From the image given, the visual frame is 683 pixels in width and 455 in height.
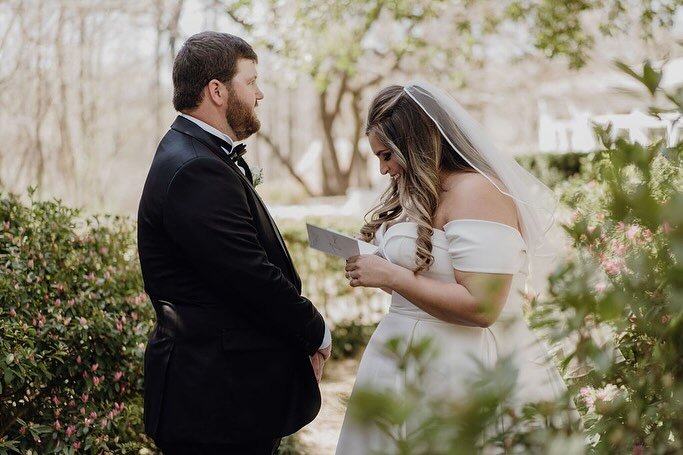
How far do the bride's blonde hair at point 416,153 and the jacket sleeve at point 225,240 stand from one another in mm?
544

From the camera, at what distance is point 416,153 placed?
2.89 metres

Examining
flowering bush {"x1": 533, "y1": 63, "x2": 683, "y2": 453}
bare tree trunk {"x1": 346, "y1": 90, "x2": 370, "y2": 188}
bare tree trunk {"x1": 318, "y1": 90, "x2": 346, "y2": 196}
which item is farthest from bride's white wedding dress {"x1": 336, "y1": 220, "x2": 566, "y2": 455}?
bare tree trunk {"x1": 318, "y1": 90, "x2": 346, "y2": 196}

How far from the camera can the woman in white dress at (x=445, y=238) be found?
2.70 m

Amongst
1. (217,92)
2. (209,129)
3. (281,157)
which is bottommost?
(281,157)

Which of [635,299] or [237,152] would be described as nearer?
[635,299]

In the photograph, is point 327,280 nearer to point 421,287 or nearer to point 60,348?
point 60,348

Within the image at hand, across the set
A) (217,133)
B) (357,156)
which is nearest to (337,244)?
(217,133)

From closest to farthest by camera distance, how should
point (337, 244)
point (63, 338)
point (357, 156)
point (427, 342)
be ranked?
point (427, 342)
point (337, 244)
point (63, 338)
point (357, 156)

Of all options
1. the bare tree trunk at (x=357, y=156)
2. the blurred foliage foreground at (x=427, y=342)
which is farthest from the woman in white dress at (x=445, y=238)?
the bare tree trunk at (x=357, y=156)

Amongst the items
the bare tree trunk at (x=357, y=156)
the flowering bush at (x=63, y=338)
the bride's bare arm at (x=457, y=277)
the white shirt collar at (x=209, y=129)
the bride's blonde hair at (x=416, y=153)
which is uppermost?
the white shirt collar at (x=209, y=129)

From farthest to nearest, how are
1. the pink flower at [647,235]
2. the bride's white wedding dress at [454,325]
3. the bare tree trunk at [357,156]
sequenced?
the bare tree trunk at [357,156]
the bride's white wedding dress at [454,325]
the pink flower at [647,235]

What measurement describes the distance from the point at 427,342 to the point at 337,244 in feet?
5.96

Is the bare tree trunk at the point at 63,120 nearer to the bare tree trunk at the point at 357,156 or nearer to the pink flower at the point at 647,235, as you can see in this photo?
the bare tree trunk at the point at 357,156

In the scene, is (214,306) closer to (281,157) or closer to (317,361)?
(317,361)
